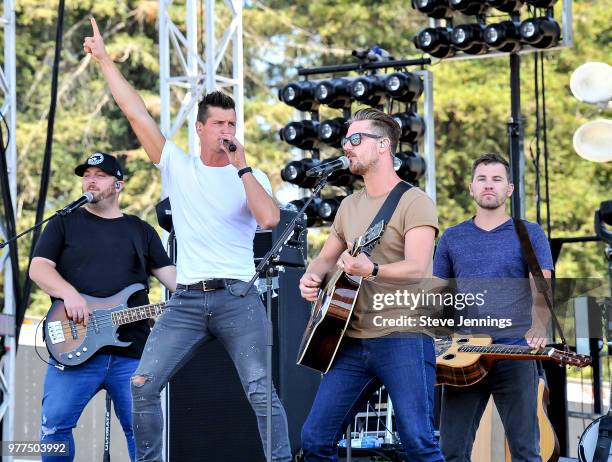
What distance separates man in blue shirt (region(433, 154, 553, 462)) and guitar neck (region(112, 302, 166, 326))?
169 centimetres

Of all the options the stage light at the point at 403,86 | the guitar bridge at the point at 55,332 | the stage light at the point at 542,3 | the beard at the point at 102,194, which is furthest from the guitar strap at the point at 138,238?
the stage light at the point at 542,3

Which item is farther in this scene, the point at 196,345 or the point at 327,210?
the point at 327,210

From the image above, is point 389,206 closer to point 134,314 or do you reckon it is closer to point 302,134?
point 134,314

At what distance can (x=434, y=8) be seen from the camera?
9.91 meters

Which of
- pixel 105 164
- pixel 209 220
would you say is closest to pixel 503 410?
pixel 209 220

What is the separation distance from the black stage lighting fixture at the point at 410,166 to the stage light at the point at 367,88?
0.64 meters

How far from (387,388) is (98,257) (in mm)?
2309

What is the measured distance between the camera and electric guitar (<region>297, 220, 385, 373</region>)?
470cm

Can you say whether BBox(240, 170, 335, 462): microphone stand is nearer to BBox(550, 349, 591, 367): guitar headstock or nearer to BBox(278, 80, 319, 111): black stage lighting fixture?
BBox(550, 349, 591, 367): guitar headstock

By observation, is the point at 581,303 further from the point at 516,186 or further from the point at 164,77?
the point at 164,77

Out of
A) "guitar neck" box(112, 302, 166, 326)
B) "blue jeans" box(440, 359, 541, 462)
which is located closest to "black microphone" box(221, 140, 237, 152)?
"guitar neck" box(112, 302, 166, 326)

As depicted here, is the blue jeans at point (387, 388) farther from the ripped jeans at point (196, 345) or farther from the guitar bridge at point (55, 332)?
the guitar bridge at point (55, 332)

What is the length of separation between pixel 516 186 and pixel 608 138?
1.70m

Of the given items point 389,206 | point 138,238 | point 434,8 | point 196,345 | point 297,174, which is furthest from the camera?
point 297,174
